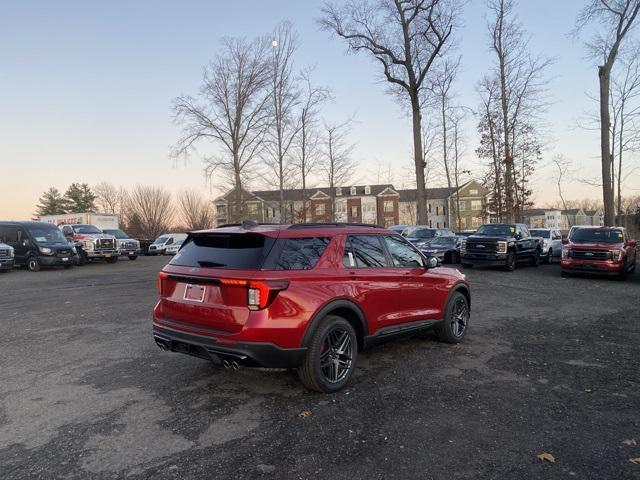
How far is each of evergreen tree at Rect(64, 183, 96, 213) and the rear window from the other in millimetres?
76813

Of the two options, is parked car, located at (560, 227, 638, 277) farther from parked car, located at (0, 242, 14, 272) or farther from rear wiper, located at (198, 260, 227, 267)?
parked car, located at (0, 242, 14, 272)

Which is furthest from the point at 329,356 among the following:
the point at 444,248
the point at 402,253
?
the point at 444,248

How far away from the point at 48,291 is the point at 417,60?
74.2ft

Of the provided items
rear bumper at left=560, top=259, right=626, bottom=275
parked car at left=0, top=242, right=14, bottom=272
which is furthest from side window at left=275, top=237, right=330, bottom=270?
parked car at left=0, top=242, right=14, bottom=272

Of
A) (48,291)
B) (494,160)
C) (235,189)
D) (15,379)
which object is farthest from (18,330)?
(494,160)

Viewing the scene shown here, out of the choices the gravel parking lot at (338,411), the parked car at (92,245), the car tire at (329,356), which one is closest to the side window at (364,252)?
the car tire at (329,356)

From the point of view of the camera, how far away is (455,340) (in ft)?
20.0

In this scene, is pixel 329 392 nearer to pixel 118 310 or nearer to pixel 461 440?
pixel 461 440

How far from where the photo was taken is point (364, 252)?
4848 mm

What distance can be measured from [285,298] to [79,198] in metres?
80.1

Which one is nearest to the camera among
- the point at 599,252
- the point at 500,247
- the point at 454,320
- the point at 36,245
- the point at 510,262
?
the point at 454,320

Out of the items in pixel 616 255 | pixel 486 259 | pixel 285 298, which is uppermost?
pixel 285 298

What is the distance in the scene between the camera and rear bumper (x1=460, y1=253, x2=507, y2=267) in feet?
52.6

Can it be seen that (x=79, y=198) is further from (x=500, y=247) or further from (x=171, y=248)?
(x=500, y=247)
